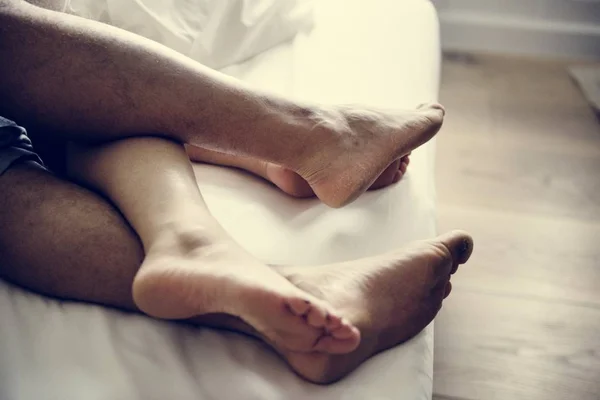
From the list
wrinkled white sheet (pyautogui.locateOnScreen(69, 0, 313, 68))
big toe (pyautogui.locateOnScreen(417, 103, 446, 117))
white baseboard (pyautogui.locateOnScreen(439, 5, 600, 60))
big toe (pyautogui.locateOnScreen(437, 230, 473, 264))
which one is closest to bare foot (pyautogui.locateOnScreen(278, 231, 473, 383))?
big toe (pyautogui.locateOnScreen(437, 230, 473, 264))

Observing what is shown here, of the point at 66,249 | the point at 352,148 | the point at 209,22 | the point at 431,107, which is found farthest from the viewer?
the point at 209,22

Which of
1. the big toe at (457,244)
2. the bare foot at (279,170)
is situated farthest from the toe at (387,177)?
the big toe at (457,244)

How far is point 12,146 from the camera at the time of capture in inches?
30.4

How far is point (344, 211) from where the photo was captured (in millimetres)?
840

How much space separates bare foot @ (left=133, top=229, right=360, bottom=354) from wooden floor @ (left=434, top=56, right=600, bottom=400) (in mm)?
440

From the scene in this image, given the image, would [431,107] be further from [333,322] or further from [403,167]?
[333,322]

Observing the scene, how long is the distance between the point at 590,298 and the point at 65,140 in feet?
2.81

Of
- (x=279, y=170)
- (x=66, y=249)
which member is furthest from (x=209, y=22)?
(x=66, y=249)

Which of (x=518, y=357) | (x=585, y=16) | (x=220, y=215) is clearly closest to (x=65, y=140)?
(x=220, y=215)

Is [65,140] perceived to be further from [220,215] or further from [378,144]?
[378,144]

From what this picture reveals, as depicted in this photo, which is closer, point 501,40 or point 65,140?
point 65,140

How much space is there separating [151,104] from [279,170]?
175mm

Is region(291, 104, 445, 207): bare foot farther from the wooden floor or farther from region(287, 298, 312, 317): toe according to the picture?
the wooden floor

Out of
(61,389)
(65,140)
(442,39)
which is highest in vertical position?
(65,140)
